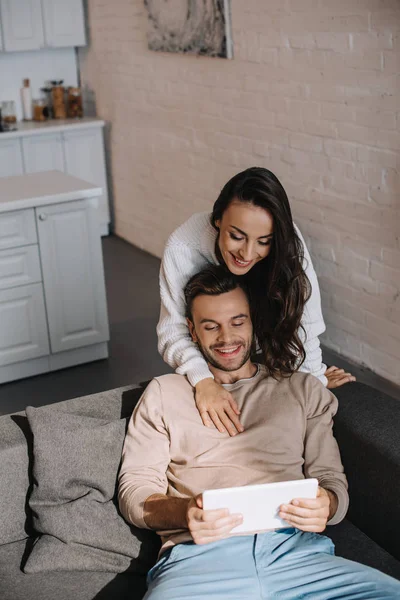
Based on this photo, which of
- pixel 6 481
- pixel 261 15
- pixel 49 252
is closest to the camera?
pixel 6 481

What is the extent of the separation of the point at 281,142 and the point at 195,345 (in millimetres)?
1872

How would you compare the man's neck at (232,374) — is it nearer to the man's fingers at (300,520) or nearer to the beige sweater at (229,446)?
the beige sweater at (229,446)

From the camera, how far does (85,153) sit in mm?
5844

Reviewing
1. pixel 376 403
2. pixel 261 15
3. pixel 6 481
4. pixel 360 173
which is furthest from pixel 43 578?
pixel 261 15

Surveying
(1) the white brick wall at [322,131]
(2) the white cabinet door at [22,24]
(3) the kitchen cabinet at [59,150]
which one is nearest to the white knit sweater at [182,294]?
(1) the white brick wall at [322,131]

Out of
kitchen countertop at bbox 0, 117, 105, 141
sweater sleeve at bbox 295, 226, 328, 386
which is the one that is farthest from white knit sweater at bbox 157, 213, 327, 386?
kitchen countertop at bbox 0, 117, 105, 141

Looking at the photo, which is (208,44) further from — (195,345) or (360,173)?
(195,345)

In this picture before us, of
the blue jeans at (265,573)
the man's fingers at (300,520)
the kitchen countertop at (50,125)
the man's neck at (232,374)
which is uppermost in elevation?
the kitchen countertop at (50,125)

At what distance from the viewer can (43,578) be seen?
194 cm

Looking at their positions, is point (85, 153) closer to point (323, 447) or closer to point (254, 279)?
point (254, 279)

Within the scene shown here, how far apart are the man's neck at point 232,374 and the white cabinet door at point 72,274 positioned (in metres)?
1.59

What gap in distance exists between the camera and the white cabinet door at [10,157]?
549 cm

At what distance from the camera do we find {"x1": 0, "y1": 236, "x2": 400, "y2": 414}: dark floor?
361 centimetres

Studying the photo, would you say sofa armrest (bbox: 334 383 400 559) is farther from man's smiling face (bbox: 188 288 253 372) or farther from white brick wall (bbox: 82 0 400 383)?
white brick wall (bbox: 82 0 400 383)
